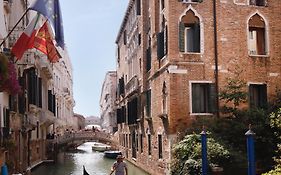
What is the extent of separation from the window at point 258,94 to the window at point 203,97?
1427mm

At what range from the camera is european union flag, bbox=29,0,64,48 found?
1099 cm

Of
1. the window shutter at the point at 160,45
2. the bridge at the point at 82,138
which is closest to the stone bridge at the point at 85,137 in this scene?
the bridge at the point at 82,138

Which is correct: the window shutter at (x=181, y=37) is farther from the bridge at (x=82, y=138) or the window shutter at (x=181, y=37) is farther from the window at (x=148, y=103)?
the bridge at (x=82, y=138)

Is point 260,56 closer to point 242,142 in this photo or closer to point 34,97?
point 242,142

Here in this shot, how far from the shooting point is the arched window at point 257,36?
1572 cm

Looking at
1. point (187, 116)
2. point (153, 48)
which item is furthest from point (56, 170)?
point (187, 116)

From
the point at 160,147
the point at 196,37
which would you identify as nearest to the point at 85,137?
the point at 160,147

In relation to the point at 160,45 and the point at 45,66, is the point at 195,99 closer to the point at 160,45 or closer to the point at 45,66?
the point at 160,45

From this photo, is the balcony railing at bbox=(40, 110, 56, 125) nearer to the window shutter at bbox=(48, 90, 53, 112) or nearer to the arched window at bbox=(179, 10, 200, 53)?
the window shutter at bbox=(48, 90, 53, 112)

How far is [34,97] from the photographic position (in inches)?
769

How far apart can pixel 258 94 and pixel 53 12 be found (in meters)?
7.75

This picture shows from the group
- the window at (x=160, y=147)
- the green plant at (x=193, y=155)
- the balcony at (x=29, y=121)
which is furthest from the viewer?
the balcony at (x=29, y=121)

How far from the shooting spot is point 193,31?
50.4 feet

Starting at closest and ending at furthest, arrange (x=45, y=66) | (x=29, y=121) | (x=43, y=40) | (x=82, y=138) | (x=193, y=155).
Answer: (x=193, y=155) → (x=43, y=40) → (x=29, y=121) → (x=45, y=66) → (x=82, y=138)
